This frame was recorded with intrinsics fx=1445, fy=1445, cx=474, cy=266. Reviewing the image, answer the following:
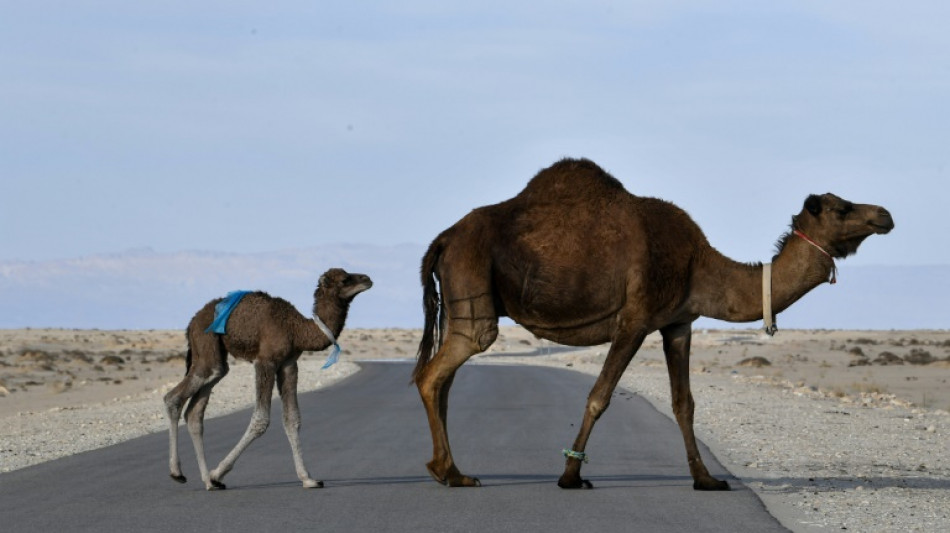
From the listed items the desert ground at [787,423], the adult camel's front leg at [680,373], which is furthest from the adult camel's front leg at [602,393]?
the desert ground at [787,423]

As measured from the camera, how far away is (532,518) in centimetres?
1195

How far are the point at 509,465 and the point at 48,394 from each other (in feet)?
109

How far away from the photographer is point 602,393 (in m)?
14.0

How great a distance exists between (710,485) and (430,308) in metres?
3.30

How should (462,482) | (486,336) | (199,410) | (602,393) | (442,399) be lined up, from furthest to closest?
1. (199,410)
2. (442,399)
3. (486,336)
4. (462,482)
5. (602,393)

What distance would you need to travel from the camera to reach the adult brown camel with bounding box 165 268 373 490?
45.6 ft

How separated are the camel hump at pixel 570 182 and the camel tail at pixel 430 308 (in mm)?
1102

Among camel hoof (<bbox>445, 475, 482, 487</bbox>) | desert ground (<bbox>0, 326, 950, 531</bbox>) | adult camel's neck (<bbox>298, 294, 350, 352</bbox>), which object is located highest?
adult camel's neck (<bbox>298, 294, 350, 352</bbox>)

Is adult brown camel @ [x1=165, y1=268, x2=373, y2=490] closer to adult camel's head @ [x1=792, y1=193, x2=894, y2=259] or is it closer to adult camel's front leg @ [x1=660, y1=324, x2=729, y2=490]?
adult camel's front leg @ [x1=660, y1=324, x2=729, y2=490]

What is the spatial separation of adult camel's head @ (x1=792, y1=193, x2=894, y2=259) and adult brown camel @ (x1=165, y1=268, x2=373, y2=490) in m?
4.44

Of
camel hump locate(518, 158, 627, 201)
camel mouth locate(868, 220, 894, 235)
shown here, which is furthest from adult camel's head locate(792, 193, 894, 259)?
camel hump locate(518, 158, 627, 201)

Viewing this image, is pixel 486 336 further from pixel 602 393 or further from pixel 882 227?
pixel 882 227

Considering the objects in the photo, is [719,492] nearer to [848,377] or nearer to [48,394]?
[48,394]

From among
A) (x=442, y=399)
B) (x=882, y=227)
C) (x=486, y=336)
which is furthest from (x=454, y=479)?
(x=882, y=227)
